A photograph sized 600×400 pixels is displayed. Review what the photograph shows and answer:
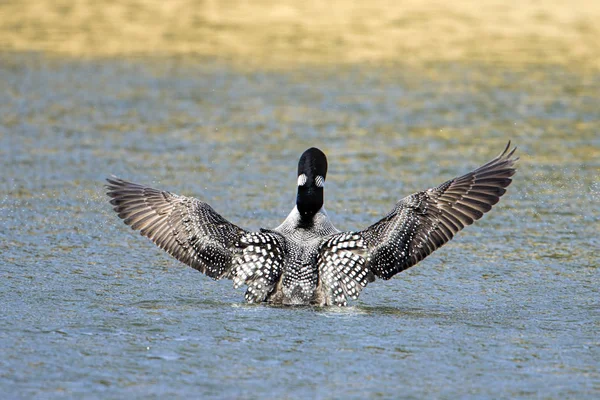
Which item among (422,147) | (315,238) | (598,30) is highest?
(598,30)

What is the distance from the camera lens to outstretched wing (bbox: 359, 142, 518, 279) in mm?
6383

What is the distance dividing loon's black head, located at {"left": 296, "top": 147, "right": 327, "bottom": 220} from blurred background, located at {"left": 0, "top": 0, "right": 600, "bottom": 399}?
0.69m

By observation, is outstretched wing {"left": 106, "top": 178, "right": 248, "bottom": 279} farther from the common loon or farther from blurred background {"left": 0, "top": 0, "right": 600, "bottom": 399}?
blurred background {"left": 0, "top": 0, "right": 600, "bottom": 399}

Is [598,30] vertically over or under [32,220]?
over

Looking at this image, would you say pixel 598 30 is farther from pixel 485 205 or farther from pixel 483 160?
pixel 485 205

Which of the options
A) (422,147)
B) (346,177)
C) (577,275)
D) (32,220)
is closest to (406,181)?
(346,177)

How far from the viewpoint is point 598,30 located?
57.3 feet

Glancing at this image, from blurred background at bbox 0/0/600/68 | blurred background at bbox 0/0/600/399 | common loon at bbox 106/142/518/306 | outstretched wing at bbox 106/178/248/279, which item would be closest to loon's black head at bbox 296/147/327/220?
common loon at bbox 106/142/518/306

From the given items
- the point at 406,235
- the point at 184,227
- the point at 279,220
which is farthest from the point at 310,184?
the point at 279,220

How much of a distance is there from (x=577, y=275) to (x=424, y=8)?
1289cm

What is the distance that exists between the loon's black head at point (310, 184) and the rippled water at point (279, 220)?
692 mm

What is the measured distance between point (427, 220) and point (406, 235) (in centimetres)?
17

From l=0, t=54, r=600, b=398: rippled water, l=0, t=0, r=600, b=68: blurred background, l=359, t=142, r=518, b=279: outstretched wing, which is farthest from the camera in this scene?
l=0, t=0, r=600, b=68: blurred background

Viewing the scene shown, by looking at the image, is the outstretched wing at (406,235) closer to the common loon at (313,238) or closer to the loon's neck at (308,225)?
the common loon at (313,238)
